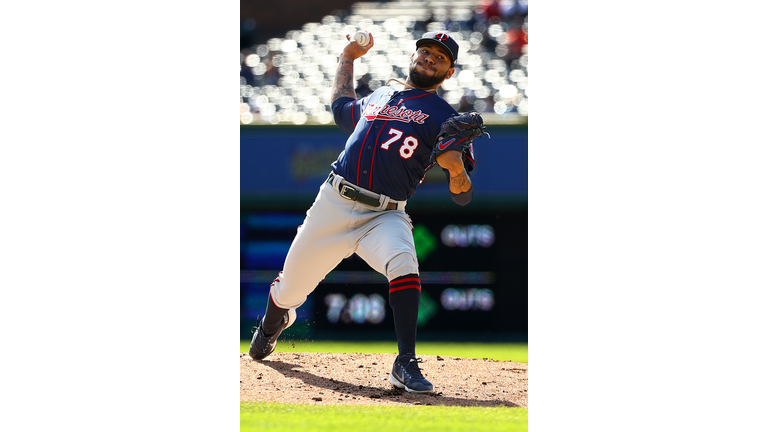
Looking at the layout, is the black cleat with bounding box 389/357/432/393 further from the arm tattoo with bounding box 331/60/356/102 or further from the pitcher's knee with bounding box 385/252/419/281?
the arm tattoo with bounding box 331/60/356/102

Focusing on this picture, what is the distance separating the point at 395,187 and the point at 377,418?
1.29 m

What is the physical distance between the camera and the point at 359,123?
3.76 m

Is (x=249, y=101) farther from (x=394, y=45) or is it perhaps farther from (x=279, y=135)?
(x=394, y=45)

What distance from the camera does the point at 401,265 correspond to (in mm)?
3385

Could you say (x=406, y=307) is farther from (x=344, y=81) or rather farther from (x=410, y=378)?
(x=344, y=81)

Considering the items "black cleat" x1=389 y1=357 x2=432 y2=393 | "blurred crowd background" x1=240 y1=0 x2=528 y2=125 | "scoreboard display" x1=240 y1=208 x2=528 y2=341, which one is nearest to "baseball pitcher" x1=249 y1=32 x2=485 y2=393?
"black cleat" x1=389 y1=357 x2=432 y2=393

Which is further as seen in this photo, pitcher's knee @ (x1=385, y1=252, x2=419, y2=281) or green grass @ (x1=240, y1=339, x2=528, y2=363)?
green grass @ (x1=240, y1=339, x2=528, y2=363)

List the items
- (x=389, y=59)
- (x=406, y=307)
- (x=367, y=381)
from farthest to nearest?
(x=389, y=59), (x=367, y=381), (x=406, y=307)

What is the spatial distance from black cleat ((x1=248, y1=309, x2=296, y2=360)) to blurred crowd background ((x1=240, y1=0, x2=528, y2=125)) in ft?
12.9

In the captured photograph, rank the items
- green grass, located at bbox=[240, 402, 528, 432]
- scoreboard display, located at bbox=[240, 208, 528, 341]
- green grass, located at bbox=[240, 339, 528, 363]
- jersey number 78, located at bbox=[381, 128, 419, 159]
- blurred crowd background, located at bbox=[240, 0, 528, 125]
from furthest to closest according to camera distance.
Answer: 1. blurred crowd background, located at bbox=[240, 0, 528, 125]
2. scoreboard display, located at bbox=[240, 208, 528, 341]
3. green grass, located at bbox=[240, 339, 528, 363]
4. jersey number 78, located at bbox=[381, 128, 419, 159]
5. green grass, located at bbox=[240, 402, 528, 432]

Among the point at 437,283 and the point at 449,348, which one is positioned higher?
the point at 437,283

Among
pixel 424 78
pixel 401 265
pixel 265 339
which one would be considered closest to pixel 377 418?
pixel 401 265

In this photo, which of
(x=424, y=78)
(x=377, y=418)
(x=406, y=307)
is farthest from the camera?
(x=424, y=78)

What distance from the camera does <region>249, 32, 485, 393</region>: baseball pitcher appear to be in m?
3.39
